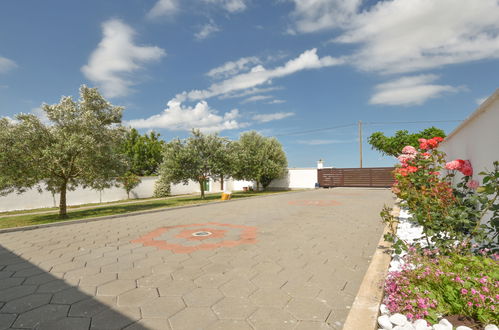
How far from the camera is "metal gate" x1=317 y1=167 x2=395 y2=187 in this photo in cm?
2623

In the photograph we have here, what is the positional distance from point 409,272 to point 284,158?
25153 mm

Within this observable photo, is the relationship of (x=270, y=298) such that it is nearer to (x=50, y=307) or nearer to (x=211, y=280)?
(x=211, y=280)

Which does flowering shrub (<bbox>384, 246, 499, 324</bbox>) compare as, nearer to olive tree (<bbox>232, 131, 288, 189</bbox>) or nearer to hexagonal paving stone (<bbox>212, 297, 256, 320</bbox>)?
hexagonal paving stone (<bbox>212, 297, 256, 320</bbox>)

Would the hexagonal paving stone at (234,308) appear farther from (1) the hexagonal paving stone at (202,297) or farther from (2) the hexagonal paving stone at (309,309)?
(2) the hexagonal paving stone at (309,309)

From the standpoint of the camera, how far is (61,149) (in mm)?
10281

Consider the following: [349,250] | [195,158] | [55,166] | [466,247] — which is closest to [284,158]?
[195,158]

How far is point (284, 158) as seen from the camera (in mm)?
27859

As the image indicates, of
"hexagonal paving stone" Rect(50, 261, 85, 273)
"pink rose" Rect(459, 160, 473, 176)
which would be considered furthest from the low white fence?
"pink rose" Rect(459, 160, 473, 176)

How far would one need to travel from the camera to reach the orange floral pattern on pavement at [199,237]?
217 inches

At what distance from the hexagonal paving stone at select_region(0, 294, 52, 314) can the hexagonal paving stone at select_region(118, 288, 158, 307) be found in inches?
36.1

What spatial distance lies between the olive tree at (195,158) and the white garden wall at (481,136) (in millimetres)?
13867

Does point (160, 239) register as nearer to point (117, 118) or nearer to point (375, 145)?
point (117, 118)

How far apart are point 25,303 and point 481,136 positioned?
23.9 feet

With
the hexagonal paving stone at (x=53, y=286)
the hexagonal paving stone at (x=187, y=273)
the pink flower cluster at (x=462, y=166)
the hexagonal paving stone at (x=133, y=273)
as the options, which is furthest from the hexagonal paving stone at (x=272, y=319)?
the pink flower cluster at (x=462, y=166)
